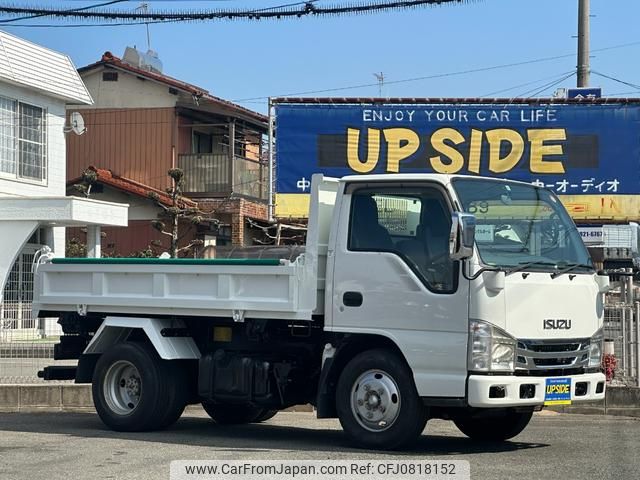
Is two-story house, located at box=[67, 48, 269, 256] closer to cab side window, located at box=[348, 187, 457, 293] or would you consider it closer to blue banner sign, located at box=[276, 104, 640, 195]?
blue banner sign, located at box=[276, 104, 640, 195]

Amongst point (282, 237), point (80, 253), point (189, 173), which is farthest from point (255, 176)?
point (282, 237)

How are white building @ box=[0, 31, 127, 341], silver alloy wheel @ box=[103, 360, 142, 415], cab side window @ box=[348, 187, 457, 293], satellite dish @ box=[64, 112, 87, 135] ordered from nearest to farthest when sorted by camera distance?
cab side window @ box=[348, 187, 457, 293]
silver alloy wheel @ box=[103, 360, 142, 415]
white building @ box=[0, 31, 127, 341]
satellite dish @ box=[64, 112, 87, 135]

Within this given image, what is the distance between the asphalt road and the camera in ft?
29.8

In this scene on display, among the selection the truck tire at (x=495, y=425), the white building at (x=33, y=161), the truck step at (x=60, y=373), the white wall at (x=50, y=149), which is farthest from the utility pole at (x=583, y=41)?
the truck step at (x=60, y=373)

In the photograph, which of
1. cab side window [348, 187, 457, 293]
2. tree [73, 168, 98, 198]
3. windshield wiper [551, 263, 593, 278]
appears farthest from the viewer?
tree [73, 168, 98, 198]

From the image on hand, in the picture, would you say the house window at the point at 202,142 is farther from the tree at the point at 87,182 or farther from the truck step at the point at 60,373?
the truck step at the point at 60,373

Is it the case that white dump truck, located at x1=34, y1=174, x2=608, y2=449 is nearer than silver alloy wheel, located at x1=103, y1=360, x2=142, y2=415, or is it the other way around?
white dump truck, located at x1=34, y1=174, x2=608, y2=449

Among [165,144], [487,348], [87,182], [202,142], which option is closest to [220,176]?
[165,144]

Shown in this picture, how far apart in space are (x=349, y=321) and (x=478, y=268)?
1425mm

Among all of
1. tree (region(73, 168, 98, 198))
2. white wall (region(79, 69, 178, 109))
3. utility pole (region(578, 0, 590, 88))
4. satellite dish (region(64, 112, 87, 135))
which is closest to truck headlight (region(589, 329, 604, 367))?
utility pole (region(578, 0, 590, 88))

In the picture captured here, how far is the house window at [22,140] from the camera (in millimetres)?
26609

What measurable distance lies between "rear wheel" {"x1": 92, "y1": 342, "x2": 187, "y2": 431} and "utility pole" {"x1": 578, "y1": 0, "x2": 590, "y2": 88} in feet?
47.0

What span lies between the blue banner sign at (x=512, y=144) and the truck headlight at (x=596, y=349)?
12.3m

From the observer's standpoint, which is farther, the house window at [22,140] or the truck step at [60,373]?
the house window at [22,140]
